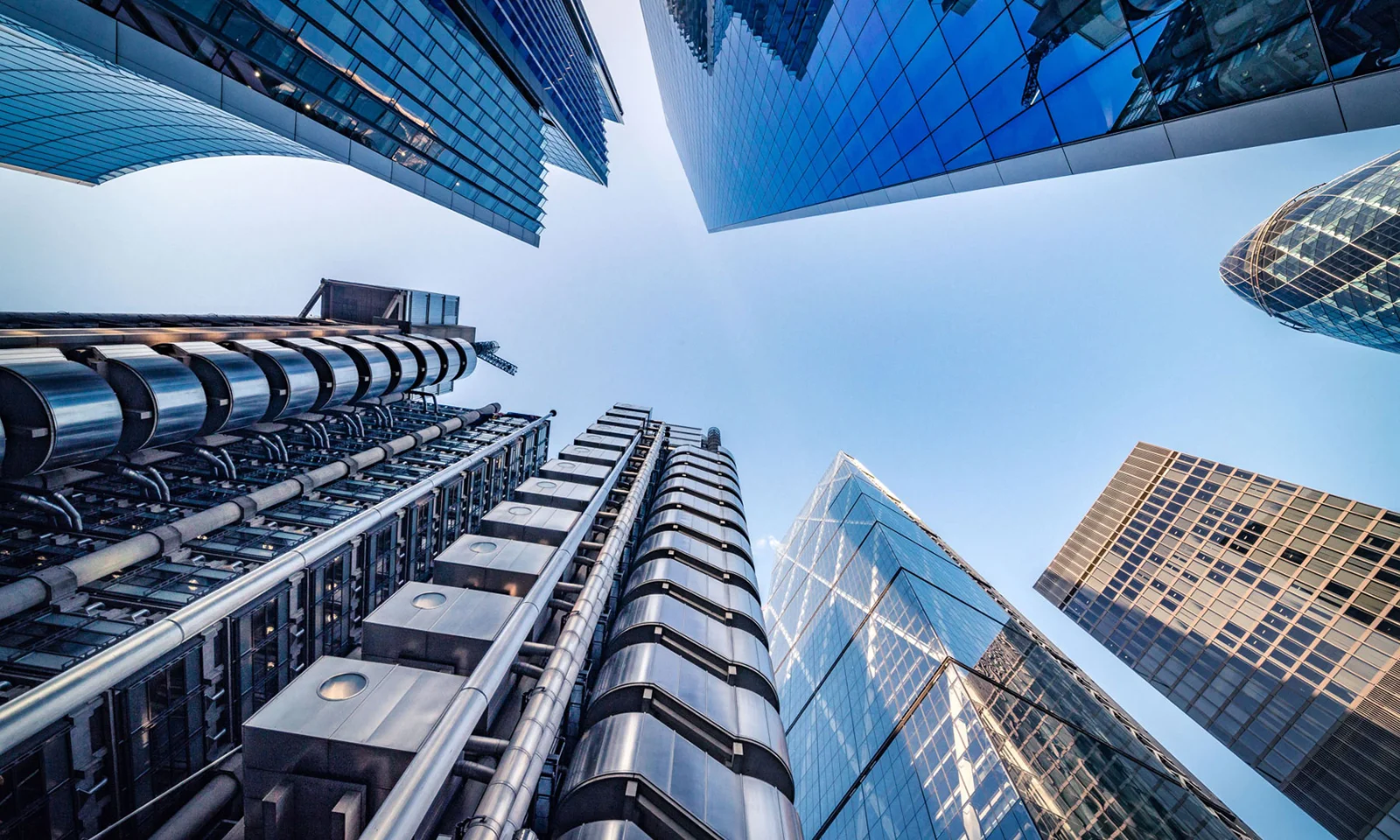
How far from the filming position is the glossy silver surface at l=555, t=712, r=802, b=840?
743cm

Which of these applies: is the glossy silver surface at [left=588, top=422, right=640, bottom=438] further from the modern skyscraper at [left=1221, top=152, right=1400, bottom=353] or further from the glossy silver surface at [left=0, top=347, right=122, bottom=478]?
the modern skyscraper at [left=1221, top=152, right=1400, bottom=353]

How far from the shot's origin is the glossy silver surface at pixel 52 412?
14.4 meters

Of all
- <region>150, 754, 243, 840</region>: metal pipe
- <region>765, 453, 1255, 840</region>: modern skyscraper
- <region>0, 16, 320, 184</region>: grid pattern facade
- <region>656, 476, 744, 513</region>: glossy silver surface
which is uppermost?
<region>0, 16, 320, 184</region>: grid pattern facade

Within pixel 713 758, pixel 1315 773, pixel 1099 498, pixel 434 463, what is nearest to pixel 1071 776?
pixel 713 758

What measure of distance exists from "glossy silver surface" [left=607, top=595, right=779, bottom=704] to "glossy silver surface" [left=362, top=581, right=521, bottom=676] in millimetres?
3883

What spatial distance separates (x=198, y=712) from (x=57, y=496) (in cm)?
848

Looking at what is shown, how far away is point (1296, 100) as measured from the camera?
882 centimetres

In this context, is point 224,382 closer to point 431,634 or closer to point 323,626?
point 323,626

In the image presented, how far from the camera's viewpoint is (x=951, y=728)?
27578 millimetres

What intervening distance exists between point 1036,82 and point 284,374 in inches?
1290

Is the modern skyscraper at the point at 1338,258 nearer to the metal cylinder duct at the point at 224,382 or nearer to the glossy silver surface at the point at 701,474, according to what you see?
the glossy silver surface at the point at 701,474

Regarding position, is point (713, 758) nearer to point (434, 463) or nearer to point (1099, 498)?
point (434, 463)

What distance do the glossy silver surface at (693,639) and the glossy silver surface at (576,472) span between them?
271 inches

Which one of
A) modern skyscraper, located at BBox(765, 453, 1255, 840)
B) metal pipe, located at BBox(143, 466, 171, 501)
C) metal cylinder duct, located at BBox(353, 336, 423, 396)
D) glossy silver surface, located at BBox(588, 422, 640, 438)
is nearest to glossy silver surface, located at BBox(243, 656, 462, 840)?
metal pipe, located at BBox(143, 466, 171, 501)
